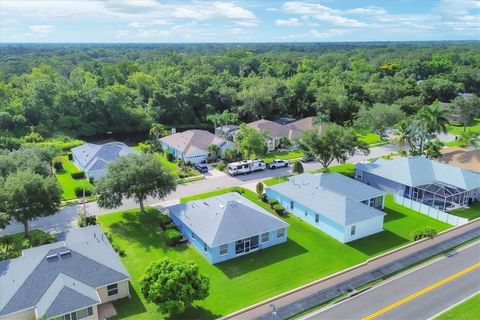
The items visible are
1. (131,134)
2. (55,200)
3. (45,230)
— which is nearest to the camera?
(55,200)

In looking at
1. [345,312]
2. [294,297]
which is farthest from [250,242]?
[345,312]

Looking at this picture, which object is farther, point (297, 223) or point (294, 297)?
point (297, 223)

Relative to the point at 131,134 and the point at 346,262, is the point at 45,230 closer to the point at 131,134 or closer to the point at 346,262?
the point at 346,262

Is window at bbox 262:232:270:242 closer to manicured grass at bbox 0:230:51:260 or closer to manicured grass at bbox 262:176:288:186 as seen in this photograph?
manicured grass at bbox 262:176:288:186

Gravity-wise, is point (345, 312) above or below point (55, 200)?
below

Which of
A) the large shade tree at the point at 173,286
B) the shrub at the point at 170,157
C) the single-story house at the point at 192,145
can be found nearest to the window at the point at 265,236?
the large shade tree at the point at 173,286

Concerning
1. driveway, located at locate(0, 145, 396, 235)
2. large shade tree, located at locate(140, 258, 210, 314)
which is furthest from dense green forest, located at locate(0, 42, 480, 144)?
large shade tree, located at locate(140, 258, 210, 314)
